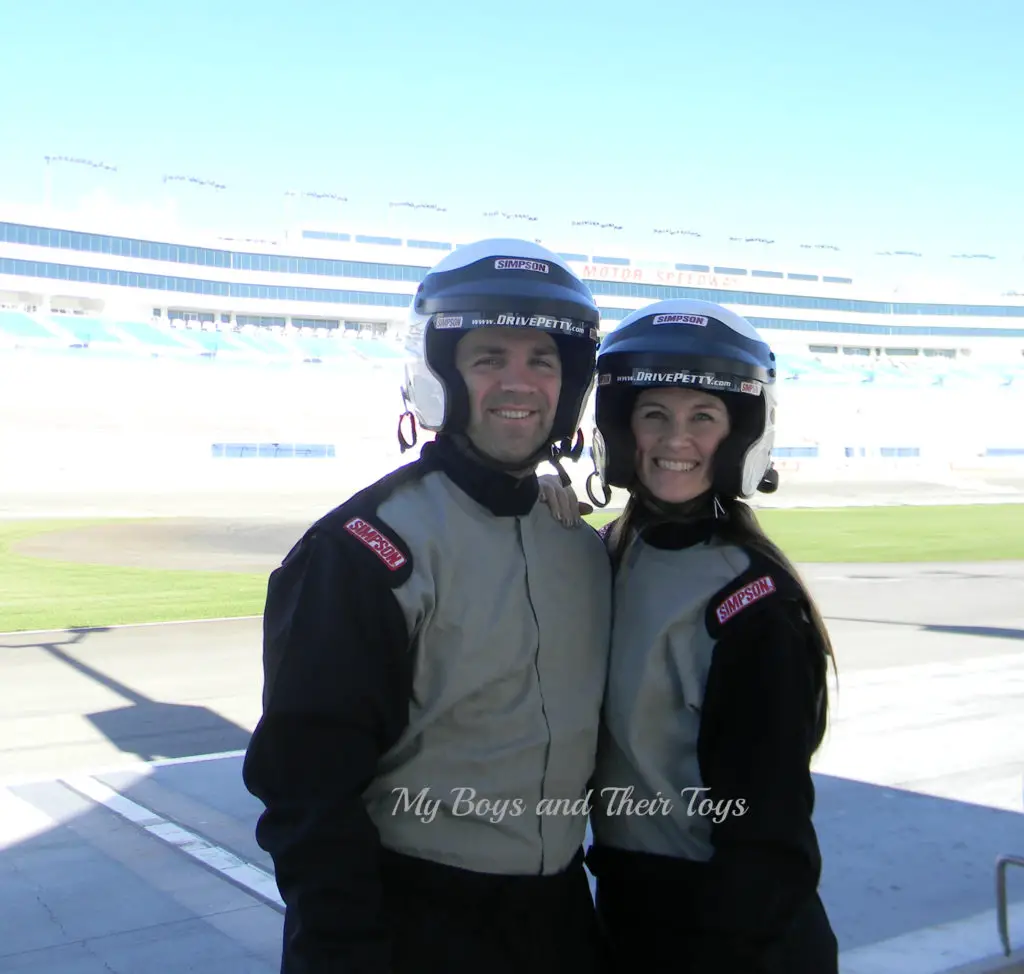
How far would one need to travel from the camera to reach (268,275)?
3413 inches

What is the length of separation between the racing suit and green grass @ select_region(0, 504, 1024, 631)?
11.2 metres

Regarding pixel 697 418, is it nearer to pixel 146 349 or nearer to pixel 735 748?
pixel 735 748

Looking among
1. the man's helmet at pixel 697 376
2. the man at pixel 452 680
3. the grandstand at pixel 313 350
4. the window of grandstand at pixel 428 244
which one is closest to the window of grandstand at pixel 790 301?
the grandstand at pixel 313 350

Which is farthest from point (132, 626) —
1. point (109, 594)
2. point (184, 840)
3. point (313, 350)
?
point (313, 350)

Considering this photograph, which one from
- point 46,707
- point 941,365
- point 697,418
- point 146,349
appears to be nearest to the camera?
point 697,418

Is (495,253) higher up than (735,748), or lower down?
higher up

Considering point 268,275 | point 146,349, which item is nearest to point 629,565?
point 146,349

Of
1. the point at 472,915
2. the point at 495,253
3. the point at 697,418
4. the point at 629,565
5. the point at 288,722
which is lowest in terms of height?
the point at 472,915

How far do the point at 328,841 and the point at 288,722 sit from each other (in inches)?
7.9

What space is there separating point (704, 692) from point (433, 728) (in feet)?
1.72

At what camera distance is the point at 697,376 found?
2434 mm

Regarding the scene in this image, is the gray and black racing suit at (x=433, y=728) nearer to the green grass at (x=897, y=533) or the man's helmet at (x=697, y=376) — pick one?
the man's helmet at (x=697, y=376)

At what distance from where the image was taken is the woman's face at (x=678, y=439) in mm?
2448

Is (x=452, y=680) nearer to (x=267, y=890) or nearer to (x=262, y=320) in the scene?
(x=267, y=890)
